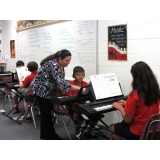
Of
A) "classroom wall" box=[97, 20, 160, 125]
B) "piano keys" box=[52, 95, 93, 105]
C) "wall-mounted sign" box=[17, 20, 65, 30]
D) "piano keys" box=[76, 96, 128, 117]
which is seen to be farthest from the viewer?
"wall-mounted sign" box=[17, 20, 65, 30]

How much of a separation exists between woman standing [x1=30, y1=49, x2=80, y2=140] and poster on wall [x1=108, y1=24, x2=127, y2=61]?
0.78m

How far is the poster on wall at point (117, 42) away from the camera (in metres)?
2.82

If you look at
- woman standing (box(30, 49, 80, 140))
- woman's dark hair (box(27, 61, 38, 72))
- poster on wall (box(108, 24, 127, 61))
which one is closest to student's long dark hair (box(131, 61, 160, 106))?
woman standing (box(30, 49, 80, 140))

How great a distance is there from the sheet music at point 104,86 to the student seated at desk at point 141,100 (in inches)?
17.7

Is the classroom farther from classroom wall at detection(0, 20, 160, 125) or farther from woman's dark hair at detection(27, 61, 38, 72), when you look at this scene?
woman's dark hair at detection(27, 61, 38, 72)

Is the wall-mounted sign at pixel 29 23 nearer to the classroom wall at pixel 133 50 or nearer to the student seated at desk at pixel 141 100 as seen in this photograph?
the classroom wall at pixel 133 50

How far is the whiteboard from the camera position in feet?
10.8

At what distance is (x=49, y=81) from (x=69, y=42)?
141 cm

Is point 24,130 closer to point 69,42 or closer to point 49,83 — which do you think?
point 49,83

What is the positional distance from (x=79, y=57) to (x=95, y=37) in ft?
1.64

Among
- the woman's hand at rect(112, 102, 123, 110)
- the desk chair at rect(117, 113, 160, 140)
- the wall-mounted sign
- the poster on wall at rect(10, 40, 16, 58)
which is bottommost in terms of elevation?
the desk chair at rect(117, 113, 160, 140)

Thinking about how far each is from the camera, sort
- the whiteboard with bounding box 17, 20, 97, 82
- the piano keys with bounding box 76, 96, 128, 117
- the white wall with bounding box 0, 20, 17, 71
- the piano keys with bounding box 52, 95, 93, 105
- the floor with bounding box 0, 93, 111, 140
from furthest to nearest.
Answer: the white wall with bounding box 0, 20, 17, 71 < the whiteboard with bounding box 17, 20, 97, 82 < the floor with bounding box 0, 93, 111, 140 < the piano keys with bounding box 52, 95, 93, 105 < the piano keys with bounding box 76, 96, 128, 117

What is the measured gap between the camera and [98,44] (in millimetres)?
3195

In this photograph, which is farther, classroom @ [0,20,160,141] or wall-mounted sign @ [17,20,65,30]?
wall-mounted sign @ [17,20,65,30]
